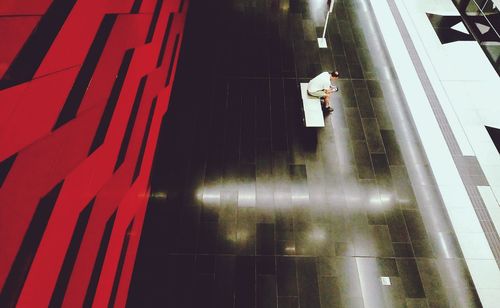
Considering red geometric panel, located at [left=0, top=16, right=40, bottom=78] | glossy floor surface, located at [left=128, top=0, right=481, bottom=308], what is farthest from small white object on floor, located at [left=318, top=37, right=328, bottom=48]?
red geometric panel, located at [left=0, top=16, right=40, bottom=78]

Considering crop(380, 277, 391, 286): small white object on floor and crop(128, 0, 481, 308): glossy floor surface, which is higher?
crop(128, 0, 481, 308): glossy floor surface

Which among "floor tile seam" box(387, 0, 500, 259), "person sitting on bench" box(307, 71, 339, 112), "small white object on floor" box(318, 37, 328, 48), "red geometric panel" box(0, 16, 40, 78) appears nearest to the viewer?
"red geometric panel" box(0, 16, 40, 78)

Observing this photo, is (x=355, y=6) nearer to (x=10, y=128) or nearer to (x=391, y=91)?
(x=391, y=91)

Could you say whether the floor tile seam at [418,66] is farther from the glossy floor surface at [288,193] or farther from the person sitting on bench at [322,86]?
the person sitting on bench at [322,86]

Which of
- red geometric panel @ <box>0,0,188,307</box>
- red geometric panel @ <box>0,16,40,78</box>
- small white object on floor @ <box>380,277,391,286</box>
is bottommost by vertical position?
small white object on floor @ <box>380,277,391,286</box>

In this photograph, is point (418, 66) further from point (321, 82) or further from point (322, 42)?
point (321, 82)

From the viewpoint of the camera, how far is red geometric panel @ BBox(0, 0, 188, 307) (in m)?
1.82

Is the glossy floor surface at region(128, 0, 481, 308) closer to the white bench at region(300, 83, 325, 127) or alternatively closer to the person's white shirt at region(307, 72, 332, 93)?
the white bench at region(300, 83, 325, 127)

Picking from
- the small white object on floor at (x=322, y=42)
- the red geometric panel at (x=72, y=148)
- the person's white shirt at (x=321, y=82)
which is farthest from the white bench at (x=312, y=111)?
the red geometric panel at (x=72, y=148)

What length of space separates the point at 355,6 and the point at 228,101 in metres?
4.03

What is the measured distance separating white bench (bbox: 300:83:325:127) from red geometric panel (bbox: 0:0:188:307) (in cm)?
254

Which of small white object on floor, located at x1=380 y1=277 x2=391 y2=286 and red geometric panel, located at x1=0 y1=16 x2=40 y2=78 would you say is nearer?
red geometric panel, located at x1=0 y1=16 x2=40 y2=78

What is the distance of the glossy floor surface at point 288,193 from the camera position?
3801 mm

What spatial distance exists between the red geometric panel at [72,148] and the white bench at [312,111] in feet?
8.35
